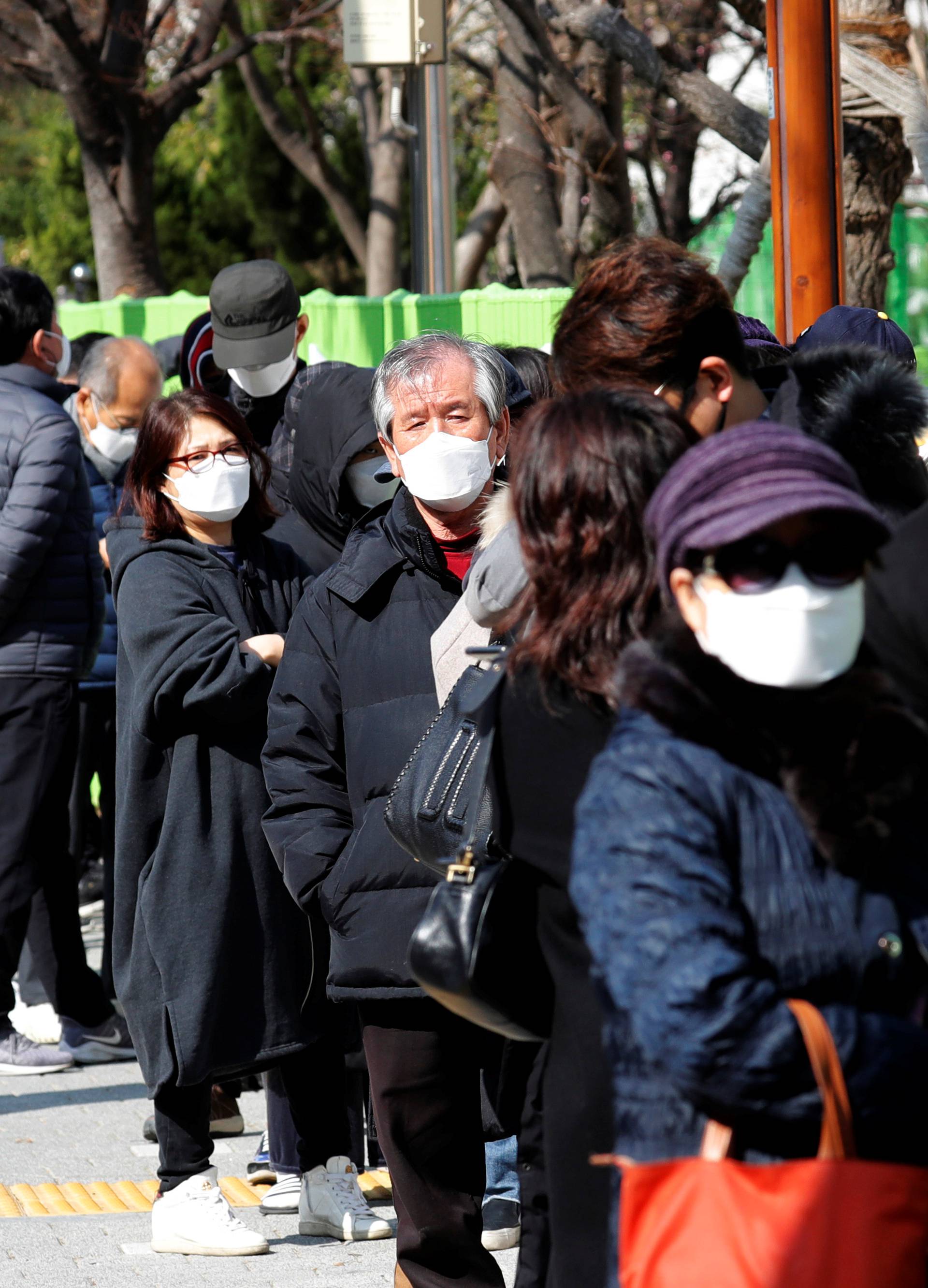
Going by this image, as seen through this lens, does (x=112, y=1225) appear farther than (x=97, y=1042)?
No

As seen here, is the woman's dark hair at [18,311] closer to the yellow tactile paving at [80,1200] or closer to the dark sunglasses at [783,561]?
the yellow tactile paving at [80,1200]

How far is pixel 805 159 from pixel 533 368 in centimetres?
94

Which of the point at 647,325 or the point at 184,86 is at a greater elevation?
the point at 184,86

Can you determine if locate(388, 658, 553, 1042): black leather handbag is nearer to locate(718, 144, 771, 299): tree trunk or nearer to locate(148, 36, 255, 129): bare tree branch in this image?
locate(718, 144, 771, 299): tree trunk

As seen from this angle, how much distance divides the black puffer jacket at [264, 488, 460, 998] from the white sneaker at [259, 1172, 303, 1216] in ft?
4.84

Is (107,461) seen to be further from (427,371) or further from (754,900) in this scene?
(754,900)

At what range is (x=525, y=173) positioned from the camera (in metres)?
12.0

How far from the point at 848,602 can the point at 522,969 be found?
2.46ft

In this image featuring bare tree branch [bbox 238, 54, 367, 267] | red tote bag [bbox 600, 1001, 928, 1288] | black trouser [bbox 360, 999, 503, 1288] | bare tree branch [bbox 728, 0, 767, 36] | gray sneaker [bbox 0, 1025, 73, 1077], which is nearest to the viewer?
red tote bag [bbox 600, 1001, 928, 1288]

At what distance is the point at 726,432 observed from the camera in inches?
80.0

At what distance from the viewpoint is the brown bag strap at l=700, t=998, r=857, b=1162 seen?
183 cm

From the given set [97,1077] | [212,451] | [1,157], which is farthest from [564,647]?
[1,157]

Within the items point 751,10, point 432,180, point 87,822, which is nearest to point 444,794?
point 87,822

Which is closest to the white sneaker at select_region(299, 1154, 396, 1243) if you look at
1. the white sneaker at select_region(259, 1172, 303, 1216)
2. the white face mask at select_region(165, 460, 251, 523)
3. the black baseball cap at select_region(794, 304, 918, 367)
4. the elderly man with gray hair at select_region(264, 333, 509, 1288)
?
the white sneaker at select_region(259, 1172, 303, 1216)
